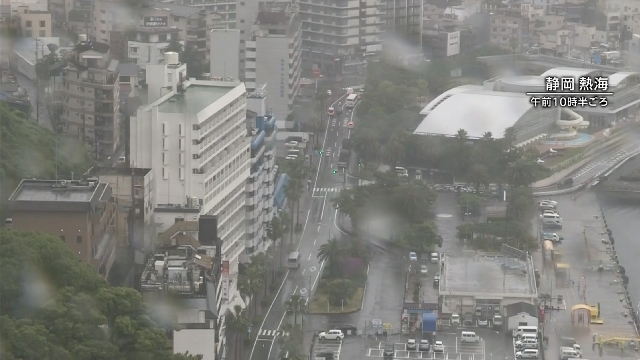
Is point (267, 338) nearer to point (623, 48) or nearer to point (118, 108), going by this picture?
point (118, 108)

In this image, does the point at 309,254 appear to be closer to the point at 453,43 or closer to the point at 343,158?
the point at 343,158

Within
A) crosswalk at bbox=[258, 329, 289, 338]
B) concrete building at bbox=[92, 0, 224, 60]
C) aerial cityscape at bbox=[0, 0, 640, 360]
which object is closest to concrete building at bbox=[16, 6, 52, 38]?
aerial cityscape at bbox=[0, 0, 640, 360]

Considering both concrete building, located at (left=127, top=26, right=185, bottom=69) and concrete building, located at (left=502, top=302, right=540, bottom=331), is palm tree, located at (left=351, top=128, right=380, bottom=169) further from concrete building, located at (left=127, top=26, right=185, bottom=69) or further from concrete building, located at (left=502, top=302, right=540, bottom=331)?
concrete building, located at (left=502, top=302, right=540, bottom=331)

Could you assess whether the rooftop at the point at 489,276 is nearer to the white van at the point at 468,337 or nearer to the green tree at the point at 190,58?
the white van at the point at 468,337

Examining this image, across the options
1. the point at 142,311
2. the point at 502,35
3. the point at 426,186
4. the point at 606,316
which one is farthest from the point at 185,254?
the point at 502,35

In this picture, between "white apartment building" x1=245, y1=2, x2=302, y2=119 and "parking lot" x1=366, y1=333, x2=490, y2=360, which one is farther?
"white apartment building" x1=245, y1=2, x2=302, y2=119

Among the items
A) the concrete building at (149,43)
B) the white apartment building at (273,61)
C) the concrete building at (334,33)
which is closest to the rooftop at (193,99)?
the concrete building at (149,43)

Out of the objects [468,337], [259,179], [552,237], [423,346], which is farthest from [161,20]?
[423,346]
